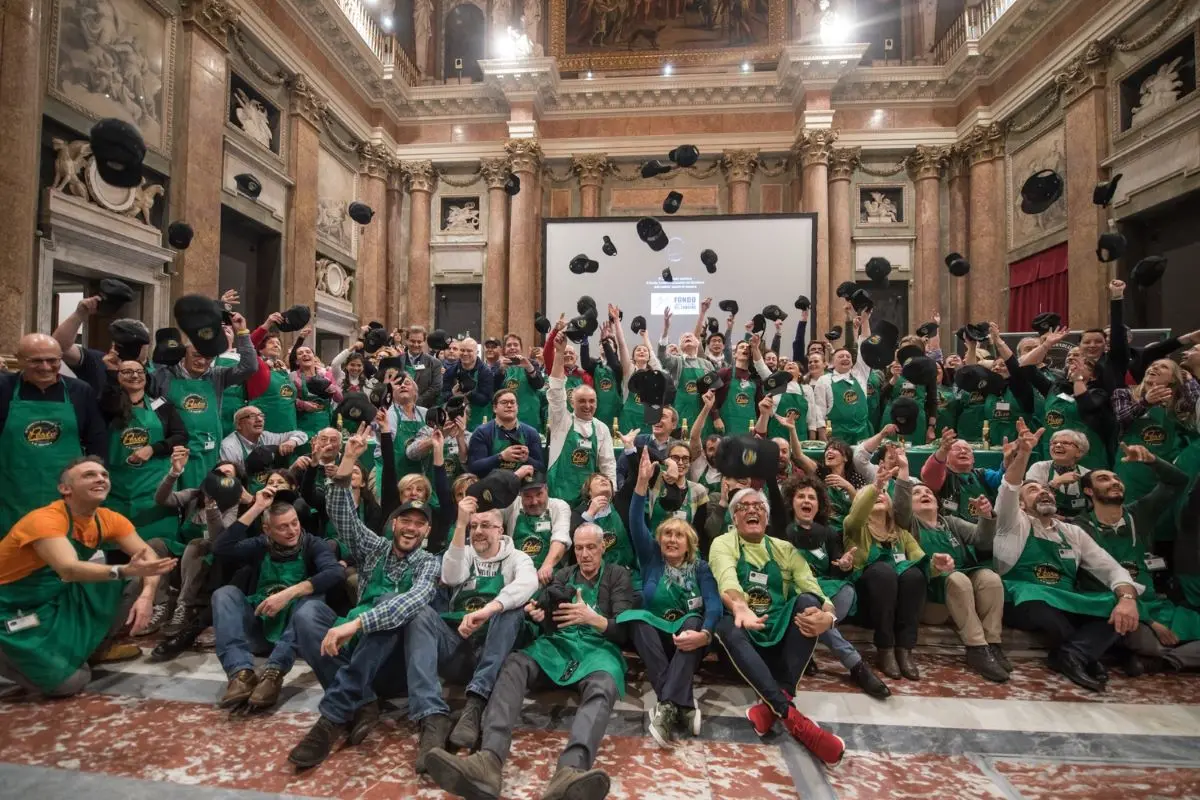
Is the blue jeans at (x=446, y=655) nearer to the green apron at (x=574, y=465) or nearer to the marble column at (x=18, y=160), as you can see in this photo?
the green apron at (x=574, y=465)

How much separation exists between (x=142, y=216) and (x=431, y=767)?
378 inches

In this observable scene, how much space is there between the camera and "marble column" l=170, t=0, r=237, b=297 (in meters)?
9.66

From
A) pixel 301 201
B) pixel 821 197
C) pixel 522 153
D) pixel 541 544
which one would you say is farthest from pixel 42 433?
pixel 821 197

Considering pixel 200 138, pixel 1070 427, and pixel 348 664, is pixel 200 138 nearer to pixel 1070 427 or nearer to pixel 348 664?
pixel 348 664

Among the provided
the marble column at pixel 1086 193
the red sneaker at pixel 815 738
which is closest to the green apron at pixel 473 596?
the red sneaker at pixel 815 738

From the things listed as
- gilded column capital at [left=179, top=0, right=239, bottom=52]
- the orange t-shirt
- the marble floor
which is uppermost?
gilded column capital at [left=179, top=0, right=239, bottom=52]

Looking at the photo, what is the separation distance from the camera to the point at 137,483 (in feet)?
15.4

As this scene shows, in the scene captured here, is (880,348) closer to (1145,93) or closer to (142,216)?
(1145,93)

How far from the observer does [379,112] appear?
15906 millimetres

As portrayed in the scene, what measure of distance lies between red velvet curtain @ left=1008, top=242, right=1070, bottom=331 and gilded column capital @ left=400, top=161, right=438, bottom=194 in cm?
1394

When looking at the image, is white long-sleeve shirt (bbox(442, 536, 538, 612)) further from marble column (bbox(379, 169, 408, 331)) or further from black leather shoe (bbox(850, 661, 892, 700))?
marble column (bbox(379, 169, 408, 331))

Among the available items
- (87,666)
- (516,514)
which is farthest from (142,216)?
(516,514)

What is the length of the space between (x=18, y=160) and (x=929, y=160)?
16692mm

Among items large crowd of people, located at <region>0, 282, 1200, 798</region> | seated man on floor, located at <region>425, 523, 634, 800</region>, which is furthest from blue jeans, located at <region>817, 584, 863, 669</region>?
seated man on floor, located at <region>425, 523, 634, 800</region>
